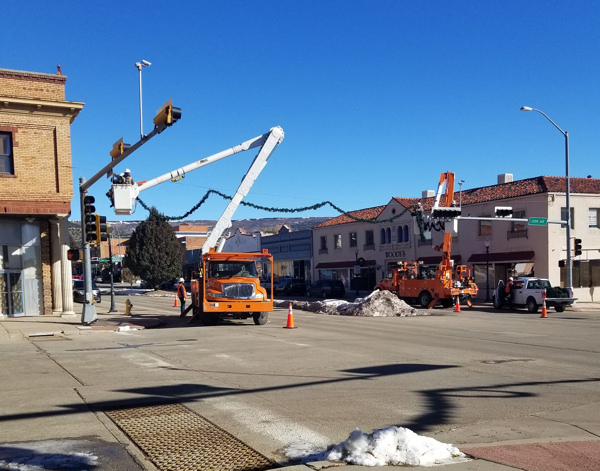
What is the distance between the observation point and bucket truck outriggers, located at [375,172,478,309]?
3294 cm

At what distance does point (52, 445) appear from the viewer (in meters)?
6.79

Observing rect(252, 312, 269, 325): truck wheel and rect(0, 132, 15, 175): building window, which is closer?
rect(252, 312, 269, 325): truck wheel

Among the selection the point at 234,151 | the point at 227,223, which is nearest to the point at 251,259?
the point at 227,223

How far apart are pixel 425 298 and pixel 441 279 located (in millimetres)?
1974

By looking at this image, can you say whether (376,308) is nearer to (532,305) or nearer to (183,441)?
(532,305)

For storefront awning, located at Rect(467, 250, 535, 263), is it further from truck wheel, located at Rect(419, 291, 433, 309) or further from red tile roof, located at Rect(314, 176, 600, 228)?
truck wheel, located at Rect(419, 291, 433, 309)

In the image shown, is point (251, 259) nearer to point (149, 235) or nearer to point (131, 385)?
point (131, 385)

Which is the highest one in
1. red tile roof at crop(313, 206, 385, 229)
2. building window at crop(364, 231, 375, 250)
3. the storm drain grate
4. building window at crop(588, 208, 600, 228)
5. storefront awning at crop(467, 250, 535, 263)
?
red tile roof at crop(313, 206, 385, 229)

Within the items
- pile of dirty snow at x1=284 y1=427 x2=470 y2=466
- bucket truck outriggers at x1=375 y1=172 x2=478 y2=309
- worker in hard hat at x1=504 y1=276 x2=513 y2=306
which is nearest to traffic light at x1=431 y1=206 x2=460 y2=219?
bucket truck outriggers at x1=375 y1=172 x2=478 y2=309

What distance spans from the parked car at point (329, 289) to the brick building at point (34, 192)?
1060 inches

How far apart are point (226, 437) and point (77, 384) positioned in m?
4.66

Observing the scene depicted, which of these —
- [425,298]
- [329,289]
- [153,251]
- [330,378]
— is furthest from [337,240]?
[330,378]

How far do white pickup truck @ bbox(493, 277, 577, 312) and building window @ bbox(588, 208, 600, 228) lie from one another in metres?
10.1

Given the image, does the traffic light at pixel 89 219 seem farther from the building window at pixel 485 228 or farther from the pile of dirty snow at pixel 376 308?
the building window at pixel 485 228
